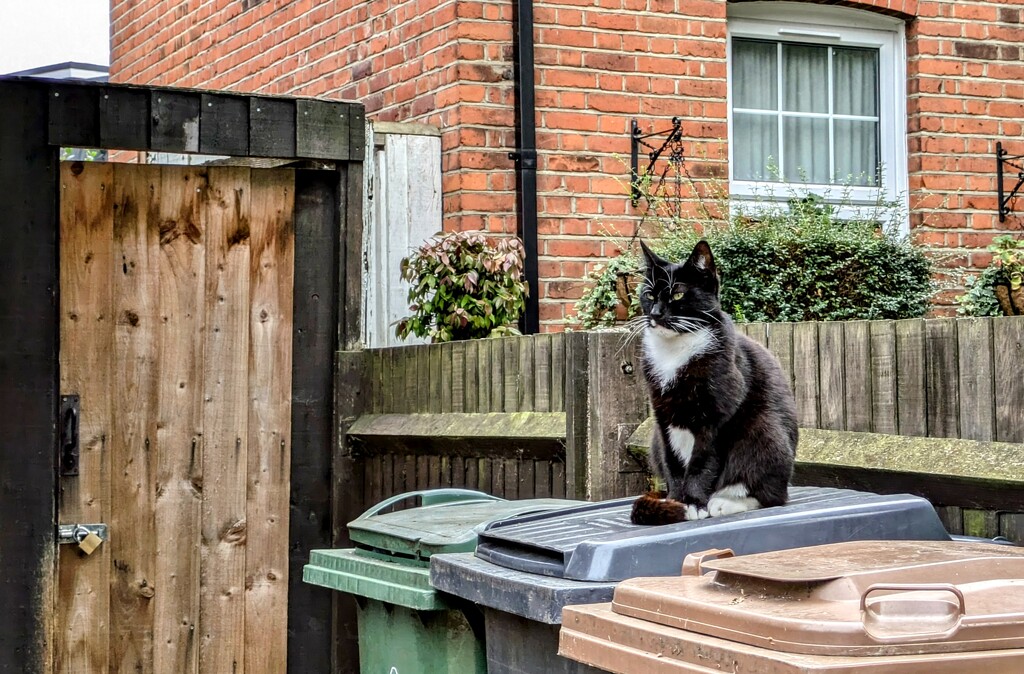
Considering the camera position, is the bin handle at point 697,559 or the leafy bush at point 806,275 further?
the leafy bush at point 806,275

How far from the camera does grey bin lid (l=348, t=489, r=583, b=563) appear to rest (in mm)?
3311

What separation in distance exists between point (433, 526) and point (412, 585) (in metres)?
0.23

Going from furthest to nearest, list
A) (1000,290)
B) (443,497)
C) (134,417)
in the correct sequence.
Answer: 1. (1000,290)
2. (134,417)
3. (443,497)

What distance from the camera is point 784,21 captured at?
24.0 feet

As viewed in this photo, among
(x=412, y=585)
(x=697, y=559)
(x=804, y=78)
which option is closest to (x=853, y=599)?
(x=697, y=559)

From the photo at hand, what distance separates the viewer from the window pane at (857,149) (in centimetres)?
746

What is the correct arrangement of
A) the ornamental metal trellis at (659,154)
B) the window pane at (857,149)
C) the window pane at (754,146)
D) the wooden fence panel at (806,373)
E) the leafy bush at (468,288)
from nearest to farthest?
the wooden fence panel at (806,373) < the leafy bush at (468,288) < the ornamental metal trellis at (659,154) < the window pane at (754,146) < the window pane at (857,149)

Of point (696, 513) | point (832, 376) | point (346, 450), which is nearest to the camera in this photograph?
point (696, 513)

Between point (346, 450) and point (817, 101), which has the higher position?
point (817, 101)

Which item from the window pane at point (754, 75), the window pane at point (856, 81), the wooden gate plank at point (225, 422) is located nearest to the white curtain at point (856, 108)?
the window pane at point (856, 81)

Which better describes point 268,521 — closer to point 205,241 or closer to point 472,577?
point 205,241

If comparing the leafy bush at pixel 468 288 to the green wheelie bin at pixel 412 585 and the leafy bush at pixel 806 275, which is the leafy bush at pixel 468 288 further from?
the green wheelie bin at pixel 412 585

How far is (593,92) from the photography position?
22.4 feet

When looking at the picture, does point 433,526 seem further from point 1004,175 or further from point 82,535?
point 1004,175
